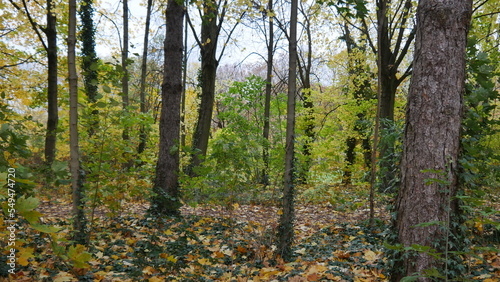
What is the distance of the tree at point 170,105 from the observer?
6.08 m

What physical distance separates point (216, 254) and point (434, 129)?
317 cm

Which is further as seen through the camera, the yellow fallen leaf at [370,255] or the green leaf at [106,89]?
the yellow fallen leaf at [370,255]

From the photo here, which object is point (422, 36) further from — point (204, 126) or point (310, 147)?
point (310, 147)

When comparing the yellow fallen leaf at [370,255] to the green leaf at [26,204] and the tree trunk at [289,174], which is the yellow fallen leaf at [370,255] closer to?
the tree trunk at [289,174]

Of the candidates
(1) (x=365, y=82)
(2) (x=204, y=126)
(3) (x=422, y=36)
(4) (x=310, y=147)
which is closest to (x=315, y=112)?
(4) (x=310, y=147)

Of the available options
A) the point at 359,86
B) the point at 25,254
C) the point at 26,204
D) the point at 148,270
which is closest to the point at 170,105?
the point at 148,270

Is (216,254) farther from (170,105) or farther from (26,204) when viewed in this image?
(26,204)

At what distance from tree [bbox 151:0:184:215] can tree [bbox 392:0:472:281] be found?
4321 millimetres

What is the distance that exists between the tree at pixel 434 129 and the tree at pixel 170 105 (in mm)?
4321

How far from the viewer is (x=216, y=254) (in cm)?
442

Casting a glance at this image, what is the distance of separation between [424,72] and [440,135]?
567mm

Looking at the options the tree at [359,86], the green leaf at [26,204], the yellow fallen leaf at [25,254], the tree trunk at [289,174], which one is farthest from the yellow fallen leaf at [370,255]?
the tree at [359,86]

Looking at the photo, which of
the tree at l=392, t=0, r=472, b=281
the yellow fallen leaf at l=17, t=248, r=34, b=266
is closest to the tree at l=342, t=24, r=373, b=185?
the tree at l=392, t=0, r=472, b=281

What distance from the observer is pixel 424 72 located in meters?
2.76
